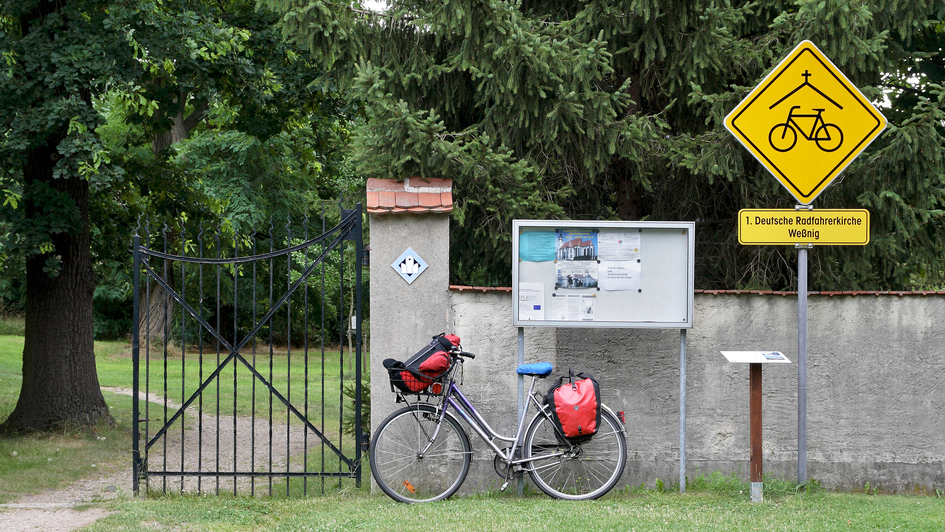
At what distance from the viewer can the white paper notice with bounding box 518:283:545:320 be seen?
616 centimetres

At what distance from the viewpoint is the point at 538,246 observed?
6215 mm

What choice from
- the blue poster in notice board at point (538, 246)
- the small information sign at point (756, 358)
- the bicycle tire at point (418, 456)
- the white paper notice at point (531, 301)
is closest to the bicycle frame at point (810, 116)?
→ the small information sign at point (756, 358)

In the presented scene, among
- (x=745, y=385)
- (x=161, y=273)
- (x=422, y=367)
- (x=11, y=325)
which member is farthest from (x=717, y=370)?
(x=11, y=325)

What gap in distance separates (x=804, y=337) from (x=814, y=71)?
77.3 inches

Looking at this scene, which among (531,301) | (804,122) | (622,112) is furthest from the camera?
(622,112)

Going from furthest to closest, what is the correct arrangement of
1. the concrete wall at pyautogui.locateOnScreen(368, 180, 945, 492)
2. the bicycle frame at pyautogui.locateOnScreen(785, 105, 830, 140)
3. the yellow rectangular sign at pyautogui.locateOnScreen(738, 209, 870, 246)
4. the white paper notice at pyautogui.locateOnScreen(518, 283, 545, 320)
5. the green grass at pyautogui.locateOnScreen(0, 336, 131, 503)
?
the green grass at pyautogui.locateOnScreen(0, 336, 131, 503)
the concrete wall at pyautogui.locateOnScreen(368, 180, 945, 492)
the white paper notice at pyautogui.locateOnScreen(518, 283, 545, 320)
the bicycle frame at pyautogui.locateOnScreen(785, 105, 830, 140)
the yellow rectangular sign at pyautogui.locateOnScreen(738, 209, 870, 246)

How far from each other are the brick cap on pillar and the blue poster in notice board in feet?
2.16

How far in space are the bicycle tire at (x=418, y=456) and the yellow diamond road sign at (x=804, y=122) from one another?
10.1ft

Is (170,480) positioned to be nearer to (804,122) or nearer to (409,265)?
(409,265)

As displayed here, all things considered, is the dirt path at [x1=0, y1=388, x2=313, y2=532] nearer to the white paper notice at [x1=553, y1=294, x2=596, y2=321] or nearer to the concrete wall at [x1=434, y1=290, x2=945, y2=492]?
the concrete wall at [x1=434, y1=290, x2=945, y2=492]

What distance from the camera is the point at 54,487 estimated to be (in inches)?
308

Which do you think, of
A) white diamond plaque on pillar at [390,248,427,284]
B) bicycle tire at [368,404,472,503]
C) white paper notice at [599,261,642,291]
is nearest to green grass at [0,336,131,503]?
bicycle tire at [368,404,472,503]

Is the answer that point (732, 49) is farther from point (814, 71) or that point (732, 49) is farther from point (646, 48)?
point (814, 71)

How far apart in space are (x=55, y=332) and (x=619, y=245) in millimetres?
7567
